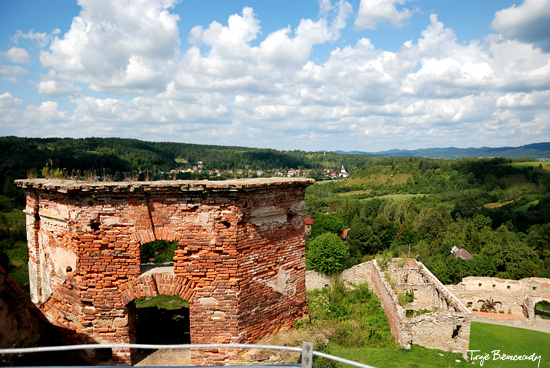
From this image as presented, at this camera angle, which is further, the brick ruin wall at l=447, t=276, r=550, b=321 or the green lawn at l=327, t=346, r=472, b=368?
the brick ruin wall at l=447, t=276, r=550, b=321

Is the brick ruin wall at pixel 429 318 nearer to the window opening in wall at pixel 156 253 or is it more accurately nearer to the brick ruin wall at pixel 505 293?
the brick ruin wall at pixel 505 293

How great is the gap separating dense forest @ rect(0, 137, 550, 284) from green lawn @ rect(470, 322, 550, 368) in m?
9.81

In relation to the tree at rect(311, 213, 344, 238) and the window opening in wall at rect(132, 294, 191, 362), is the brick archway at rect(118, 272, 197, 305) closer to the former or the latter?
the window opening in wall at rect(132, 294, 191, 362)

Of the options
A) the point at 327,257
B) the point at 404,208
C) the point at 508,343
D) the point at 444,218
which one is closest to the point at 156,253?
Result: the point at 327,257

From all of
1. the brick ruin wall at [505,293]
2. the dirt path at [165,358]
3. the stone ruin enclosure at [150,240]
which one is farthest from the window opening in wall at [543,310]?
the dirt path at [165,358]

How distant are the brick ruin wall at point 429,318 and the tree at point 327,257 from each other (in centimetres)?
589

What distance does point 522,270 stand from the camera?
33.8m

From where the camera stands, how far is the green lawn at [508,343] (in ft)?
56.4

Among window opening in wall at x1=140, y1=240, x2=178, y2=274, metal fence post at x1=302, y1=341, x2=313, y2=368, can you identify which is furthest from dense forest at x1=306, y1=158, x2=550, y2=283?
metal fence post at x1=302, y1=341, x2=313, y2=368

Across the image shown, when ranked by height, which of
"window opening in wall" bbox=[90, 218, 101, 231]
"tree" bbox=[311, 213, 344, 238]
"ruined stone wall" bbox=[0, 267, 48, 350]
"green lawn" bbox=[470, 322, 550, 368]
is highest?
"window opening in wall" bbox=[90, 218, 101, 231]

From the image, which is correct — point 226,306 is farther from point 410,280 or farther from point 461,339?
point 410,280

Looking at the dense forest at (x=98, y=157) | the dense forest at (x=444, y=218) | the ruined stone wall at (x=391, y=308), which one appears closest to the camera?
the ruined stone wall at (x=391, y=308)

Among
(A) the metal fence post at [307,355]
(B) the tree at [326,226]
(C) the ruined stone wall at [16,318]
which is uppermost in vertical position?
(A) the metal fence post at [307,355]

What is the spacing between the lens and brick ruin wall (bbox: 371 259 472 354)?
15.7 meters
